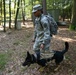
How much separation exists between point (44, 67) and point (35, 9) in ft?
6.10

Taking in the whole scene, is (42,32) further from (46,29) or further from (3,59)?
(3,59)

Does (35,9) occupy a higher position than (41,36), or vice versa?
(35,9)

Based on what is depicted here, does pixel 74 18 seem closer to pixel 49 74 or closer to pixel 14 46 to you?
pixel 14 46

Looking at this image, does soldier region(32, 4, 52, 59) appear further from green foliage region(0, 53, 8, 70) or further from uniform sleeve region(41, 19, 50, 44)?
green foliage region(0, 53, 8, 70)

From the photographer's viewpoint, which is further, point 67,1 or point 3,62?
point 67,1

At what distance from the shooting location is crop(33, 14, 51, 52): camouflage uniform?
17.1 ft

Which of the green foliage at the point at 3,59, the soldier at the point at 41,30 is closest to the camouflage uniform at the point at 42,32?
the soldier at the point at 41,30

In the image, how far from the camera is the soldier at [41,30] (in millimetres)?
5191

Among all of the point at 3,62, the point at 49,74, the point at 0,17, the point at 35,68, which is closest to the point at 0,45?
the point at 3,62

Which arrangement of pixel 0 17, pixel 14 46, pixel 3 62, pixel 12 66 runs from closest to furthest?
pixel 12 66 → pixel 3 62 → pixel 14 46 → pixel 0 17

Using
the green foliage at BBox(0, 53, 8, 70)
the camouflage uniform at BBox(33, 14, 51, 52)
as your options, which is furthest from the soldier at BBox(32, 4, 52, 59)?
the green foliage at BBox(0, 53, 8, 70)

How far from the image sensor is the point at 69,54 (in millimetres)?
6934

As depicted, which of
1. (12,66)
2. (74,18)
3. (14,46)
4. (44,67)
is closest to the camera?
(44,67)

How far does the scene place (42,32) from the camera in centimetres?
548
